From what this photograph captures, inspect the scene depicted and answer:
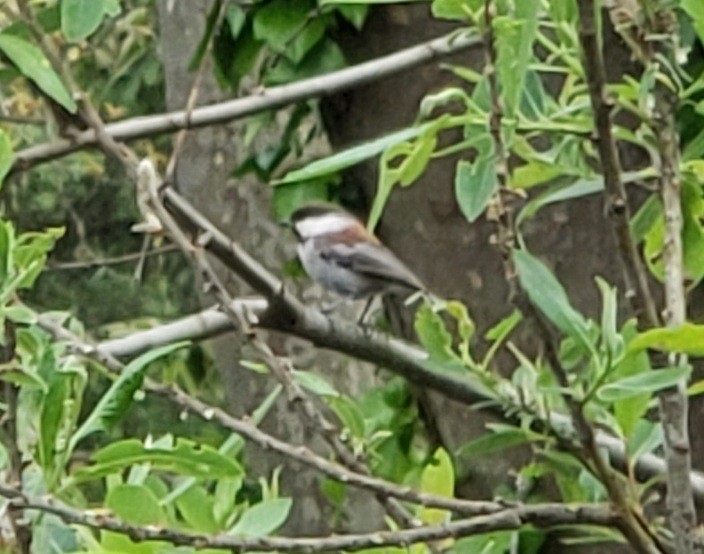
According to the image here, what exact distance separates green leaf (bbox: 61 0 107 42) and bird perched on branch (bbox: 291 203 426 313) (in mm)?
842

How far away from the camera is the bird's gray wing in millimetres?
1912

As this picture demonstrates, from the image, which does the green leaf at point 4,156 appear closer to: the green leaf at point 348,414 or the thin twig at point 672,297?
the green leaf at point 348,414

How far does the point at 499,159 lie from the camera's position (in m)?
0.81

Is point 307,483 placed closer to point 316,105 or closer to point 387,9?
point 316,105

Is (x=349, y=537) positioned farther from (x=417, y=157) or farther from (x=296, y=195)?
(x=296, y=195)

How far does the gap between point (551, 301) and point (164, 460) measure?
25cm

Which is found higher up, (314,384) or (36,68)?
(36,68)

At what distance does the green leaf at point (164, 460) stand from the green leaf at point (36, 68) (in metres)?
0.20

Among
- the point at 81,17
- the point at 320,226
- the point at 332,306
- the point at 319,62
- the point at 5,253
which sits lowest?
the point at 332,306

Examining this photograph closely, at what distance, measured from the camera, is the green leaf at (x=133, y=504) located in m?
0.96

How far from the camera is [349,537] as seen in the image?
3.00 feet

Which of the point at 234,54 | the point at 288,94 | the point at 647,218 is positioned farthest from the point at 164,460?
the point at 234,54

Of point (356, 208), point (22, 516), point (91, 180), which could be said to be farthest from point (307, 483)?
point (91, 180)

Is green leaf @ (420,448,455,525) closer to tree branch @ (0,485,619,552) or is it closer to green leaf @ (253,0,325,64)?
tree branch @ (0,485,619,552)
